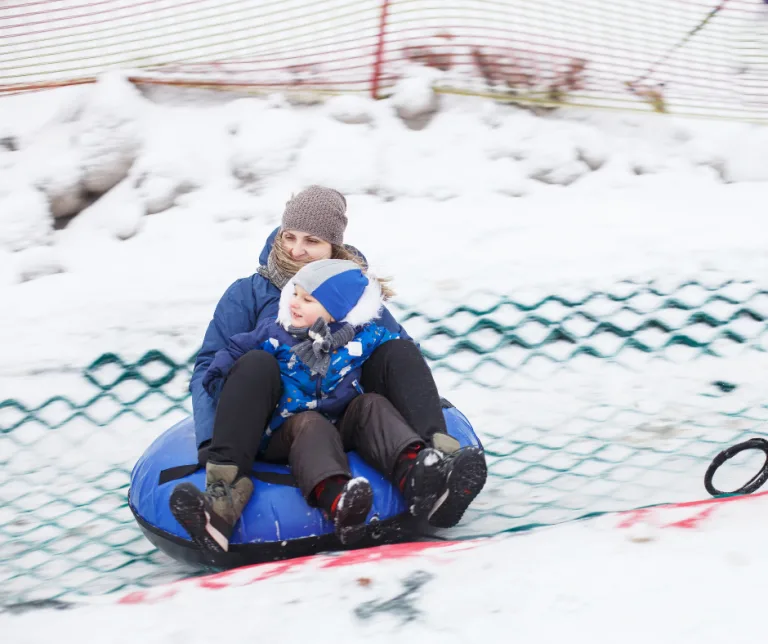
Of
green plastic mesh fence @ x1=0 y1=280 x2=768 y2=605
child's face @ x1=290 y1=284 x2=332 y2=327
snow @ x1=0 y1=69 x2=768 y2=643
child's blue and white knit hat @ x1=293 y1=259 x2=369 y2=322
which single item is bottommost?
green plastic mesh fence @ x1=0 y1=280 x2=768 y2=605

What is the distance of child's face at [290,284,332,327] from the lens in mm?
2109

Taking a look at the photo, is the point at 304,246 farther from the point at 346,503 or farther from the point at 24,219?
the point at 24,219

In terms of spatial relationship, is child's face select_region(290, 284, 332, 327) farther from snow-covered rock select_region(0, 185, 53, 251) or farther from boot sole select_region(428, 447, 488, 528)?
snow-covered rock select_region(0, 185, 53, 251)

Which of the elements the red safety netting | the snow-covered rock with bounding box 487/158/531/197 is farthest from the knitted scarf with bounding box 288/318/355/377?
the red safety netting

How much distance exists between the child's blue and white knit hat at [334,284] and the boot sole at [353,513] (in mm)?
412

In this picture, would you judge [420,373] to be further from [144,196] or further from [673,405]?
[144,196]

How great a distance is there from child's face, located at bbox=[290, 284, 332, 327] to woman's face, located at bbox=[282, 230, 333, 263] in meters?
0.28

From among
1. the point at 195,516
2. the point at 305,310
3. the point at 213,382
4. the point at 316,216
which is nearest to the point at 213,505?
the point at 195,516

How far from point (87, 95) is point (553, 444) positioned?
2.76m

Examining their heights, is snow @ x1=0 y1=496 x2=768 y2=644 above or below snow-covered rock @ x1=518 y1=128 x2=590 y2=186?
above

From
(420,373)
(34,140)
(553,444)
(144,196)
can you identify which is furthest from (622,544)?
(34,140)

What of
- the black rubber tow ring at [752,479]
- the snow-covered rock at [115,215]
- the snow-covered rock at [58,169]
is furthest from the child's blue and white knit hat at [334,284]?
the snow-covered rock at [58,169]

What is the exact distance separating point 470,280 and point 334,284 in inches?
55.9

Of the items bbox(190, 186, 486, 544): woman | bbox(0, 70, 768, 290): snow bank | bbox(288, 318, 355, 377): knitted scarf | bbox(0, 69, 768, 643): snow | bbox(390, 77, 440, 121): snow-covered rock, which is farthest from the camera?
bbox(390, 77, 440, 121): snow-covered rock
